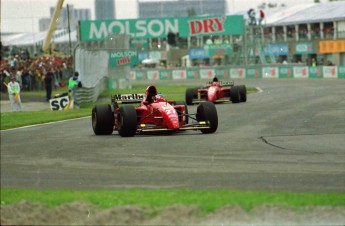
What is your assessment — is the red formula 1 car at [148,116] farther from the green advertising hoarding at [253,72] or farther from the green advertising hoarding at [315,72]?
the green advertising hoarding at [253,72]

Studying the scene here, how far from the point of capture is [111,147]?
16.8 metres

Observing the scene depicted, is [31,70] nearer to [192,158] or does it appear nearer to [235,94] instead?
[235,94]

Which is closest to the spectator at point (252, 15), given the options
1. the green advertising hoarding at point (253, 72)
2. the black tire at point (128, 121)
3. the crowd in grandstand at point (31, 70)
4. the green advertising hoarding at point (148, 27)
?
the green advertising hoarding at point (148, 27)

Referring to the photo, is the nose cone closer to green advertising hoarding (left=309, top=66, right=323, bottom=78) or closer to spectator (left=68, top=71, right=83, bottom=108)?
spectator (left=68, top=71, right=83, bottom=108)

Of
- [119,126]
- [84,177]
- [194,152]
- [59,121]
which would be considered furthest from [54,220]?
[59,121]

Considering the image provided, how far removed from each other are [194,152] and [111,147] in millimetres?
1770

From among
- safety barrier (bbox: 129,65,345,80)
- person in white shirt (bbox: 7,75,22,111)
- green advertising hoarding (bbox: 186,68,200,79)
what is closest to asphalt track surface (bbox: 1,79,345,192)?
person in white shirt (bbox: 7,75,22,111)

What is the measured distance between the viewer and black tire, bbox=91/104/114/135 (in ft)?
65.2

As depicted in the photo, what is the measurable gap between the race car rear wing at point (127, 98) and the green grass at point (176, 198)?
9038mm

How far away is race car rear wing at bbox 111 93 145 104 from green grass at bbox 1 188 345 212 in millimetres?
9038

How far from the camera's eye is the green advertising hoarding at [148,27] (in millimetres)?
40719

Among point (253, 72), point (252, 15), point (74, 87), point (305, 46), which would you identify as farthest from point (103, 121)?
point (253, 72)

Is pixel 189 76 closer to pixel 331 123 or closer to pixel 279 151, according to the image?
pixel 331 123

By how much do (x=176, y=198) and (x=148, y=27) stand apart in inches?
1316
